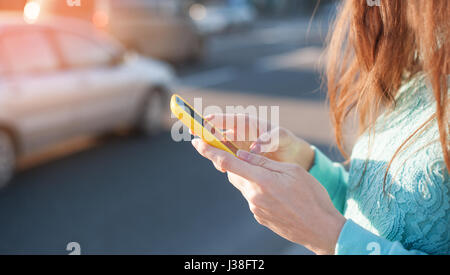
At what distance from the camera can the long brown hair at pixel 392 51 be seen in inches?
40.8

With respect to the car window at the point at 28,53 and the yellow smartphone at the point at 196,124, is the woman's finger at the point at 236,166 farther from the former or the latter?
the car window at the point at 28,53

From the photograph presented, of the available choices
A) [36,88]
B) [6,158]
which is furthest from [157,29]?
[6,158]

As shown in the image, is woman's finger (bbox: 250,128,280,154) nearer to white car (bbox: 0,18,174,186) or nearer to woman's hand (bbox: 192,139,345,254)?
woman's hand (bbox: 192,139,345,254)

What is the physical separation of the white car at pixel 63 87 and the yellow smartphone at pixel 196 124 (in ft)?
12.8

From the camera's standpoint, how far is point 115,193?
464cm

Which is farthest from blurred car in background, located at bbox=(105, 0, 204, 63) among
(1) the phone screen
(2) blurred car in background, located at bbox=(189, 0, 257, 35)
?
(1) the phone screen

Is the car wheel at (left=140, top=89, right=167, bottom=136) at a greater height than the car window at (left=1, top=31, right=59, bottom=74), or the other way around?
the car window at (left=1, top=31, right=59, bottom=74)

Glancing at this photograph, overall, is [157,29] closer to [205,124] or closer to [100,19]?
[100,19]

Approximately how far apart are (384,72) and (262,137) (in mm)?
340

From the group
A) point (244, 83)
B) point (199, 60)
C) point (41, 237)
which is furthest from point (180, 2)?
point (41, 237)

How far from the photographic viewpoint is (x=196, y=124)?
1166mm

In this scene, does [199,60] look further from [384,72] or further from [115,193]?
[384,72]

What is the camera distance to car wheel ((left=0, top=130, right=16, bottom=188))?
472 centimetres

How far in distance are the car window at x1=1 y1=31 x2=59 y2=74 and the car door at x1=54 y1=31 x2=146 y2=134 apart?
0.19 meters
